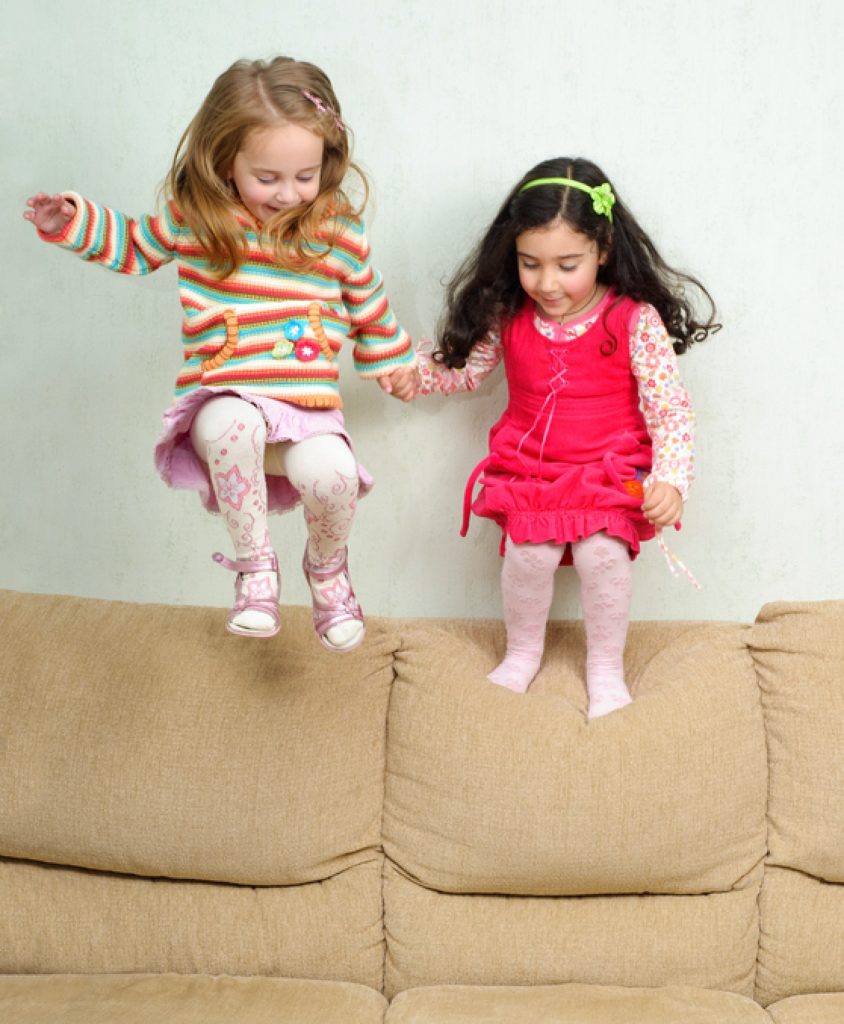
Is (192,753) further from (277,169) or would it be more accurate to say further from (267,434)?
(277,169)

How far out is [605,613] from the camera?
1974 mm

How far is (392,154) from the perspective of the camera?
6.81 ft

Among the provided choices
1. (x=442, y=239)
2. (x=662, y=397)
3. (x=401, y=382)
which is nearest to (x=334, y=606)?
(x=401, y=382)

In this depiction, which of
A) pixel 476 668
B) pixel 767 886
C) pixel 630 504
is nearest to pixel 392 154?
pixel 630 504

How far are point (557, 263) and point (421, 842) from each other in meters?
0.93

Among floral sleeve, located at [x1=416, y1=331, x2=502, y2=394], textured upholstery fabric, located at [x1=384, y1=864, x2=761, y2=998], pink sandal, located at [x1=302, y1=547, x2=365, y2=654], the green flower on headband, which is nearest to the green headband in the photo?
the green flower on headband

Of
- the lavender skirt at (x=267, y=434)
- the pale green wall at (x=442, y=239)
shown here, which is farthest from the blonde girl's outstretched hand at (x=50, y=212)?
the pale green wall at (x=442, y=239)

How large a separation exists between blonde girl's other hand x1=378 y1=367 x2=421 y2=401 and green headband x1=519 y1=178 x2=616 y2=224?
35cm

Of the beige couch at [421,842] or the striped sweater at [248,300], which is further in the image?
the beige couch at [421,842]

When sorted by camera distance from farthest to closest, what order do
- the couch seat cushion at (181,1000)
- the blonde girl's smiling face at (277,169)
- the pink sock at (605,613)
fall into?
the pink sock at (605,613) < the couch seat cushion at (181,1000) < the blonde girl's smiling face at (277,169)

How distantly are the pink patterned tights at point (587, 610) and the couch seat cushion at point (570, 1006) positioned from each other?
43cm

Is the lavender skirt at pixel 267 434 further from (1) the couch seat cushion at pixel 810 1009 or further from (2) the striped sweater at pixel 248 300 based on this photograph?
(1) the couch seat cushion at pixel 810 1009

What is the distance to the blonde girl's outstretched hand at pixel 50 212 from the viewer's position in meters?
1.66

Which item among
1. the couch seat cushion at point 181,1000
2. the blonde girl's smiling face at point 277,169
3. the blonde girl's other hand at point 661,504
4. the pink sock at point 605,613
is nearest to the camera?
the blonde girl's smiling face at point 277,169
